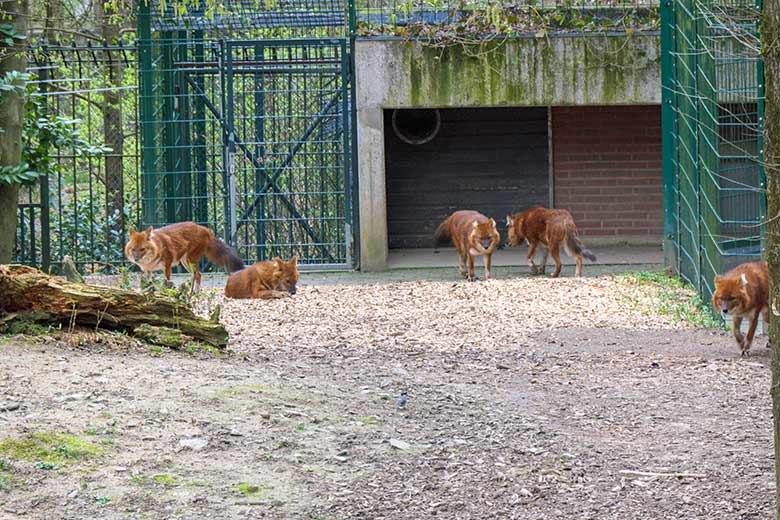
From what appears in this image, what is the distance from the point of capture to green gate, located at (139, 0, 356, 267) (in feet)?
53.5

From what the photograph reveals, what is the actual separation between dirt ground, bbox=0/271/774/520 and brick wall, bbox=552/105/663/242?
9.56m

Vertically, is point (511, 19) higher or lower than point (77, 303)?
higher

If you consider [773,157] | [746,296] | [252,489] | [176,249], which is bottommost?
[252,489]

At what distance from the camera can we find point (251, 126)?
1875 centimetres

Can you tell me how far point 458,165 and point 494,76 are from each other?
3898 millimetres

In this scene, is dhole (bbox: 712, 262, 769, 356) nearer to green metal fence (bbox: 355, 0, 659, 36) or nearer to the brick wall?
green metal fence (bbox: 355, 0, 659, 36)

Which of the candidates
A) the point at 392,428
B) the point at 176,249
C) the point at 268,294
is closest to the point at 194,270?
the point at 176,249

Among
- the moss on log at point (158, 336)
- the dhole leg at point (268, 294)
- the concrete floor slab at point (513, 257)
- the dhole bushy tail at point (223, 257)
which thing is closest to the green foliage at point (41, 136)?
the dhole bushy tail at point (223, 257)

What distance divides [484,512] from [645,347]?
479cm

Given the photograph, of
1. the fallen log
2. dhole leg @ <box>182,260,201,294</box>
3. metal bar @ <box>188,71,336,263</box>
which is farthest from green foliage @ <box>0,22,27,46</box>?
metal bar @ <box>188,71,336,263</box>

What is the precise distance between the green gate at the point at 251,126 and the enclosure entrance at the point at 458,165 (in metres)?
1.64

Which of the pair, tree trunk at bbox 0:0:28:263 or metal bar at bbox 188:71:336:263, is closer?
tree trunk at bbox 0:0:28:263

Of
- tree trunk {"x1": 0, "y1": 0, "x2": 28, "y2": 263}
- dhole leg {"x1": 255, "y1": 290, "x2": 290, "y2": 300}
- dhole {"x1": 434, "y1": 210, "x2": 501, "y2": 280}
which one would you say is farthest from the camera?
dhole {"x1": 434, "y1": 210, "x2": 501, "y2": 280}

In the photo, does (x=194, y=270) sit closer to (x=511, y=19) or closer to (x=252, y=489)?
(x=511, y=19)
